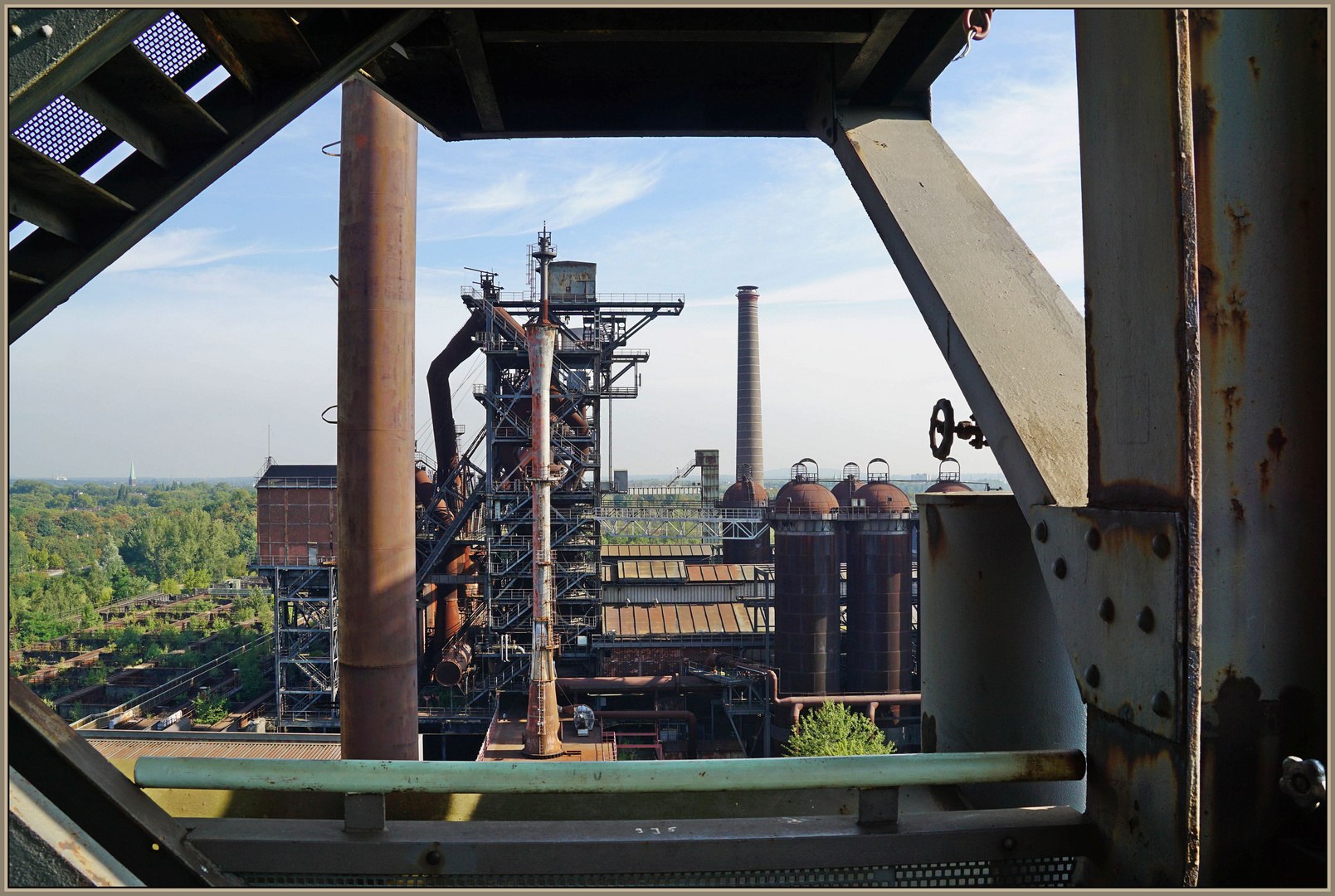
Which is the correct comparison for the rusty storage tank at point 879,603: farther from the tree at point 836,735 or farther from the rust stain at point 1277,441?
the rust stain at point 1277,441

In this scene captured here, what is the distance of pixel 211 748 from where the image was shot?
14648mm

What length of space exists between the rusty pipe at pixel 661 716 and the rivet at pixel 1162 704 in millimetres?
18610

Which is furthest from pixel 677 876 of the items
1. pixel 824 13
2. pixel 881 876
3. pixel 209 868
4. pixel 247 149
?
pixel 824 13

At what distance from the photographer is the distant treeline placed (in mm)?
37438

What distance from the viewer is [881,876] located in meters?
1.50

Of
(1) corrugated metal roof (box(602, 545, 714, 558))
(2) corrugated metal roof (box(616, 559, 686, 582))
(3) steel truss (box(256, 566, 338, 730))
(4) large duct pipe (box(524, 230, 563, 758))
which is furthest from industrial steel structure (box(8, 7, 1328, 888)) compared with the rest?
(1) corrugated metal roof (box(602, 545, 714, 558))

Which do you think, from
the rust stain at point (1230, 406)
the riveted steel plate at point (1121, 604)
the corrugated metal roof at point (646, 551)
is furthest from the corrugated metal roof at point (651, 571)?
the rust stain at point (1230, 406)

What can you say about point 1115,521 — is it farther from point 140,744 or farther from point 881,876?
point 140,744

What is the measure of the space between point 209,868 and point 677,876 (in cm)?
95

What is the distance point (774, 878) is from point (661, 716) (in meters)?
18.9

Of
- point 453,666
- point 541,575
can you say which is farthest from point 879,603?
point 453,666

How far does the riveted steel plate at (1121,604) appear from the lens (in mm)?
1146

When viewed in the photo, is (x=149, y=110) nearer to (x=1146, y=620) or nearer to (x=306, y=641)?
(x=1146, y=620)

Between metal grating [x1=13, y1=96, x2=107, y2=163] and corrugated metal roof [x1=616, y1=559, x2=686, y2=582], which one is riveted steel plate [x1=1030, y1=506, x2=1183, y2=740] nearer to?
metal grating [x1=13, y1=96, x2=107, y2=163]
